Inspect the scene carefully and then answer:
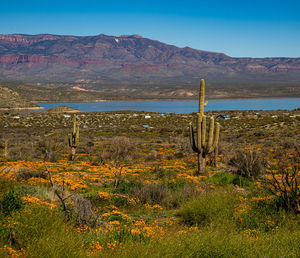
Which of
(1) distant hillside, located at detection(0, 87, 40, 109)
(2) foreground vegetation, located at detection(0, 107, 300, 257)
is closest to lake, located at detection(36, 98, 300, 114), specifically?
(1) distant hillside, located at detection(0, 87, 40, 109)

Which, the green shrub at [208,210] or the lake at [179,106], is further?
the lake at [179,106]

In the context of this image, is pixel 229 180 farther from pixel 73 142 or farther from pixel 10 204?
pixel 73 142

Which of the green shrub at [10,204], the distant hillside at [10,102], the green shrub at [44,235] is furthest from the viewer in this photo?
the distant hillside at [10,102]

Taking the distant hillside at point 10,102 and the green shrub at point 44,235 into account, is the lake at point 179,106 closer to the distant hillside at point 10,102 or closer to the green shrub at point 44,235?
the distant hillside at point 10,102

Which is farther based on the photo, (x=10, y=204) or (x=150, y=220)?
(x=150, y=220)

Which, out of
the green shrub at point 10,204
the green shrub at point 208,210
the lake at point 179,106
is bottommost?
the lake at point 179,106

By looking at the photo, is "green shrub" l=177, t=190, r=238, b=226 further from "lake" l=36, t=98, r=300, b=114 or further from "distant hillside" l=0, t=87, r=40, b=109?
"distant hillside" l=0, t=87, r=40, b=109

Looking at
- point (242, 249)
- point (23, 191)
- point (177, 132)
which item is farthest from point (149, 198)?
point (177, 132)

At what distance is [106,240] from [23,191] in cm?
428

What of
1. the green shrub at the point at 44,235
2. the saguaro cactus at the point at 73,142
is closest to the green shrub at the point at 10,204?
the green shrub at the point at 44,235

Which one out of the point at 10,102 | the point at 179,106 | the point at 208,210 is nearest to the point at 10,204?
the point at 208,210

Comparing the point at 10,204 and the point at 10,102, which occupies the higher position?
the point at 10,204

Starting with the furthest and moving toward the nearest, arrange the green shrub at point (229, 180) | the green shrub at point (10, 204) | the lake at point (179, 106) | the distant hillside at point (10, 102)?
1. the lake at point (179, 106)
2. the distant hillside at point (10, 102)
3. the green shrub at point (229, 180)
4. the green shrub at point (10, 204)

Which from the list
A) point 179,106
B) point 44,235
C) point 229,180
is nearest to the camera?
point 44,235
